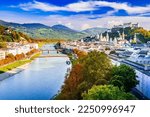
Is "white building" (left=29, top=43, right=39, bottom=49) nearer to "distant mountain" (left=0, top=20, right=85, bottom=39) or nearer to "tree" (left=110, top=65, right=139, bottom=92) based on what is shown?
"distant mountain" (left=0, top=20, right=85, bottom=39)

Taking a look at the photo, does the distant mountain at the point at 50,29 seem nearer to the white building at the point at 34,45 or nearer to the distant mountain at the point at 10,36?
the distant mountain at the point at 10,36

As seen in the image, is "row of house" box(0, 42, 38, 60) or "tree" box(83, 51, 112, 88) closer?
"tree" box(83, 51, 112, 88)

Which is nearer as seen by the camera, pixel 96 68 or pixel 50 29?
pixel 96 68

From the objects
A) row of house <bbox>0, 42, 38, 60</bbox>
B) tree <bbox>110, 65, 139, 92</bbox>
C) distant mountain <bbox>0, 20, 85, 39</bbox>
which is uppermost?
distant mountain <bbox>0, 20, 85, 39</bbox>

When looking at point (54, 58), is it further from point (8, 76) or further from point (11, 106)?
point (11, 106)

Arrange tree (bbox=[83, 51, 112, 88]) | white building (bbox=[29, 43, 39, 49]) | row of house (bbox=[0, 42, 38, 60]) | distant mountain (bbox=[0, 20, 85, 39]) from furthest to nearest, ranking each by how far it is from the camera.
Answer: white building (bbox=[29, 43, 39, 49]) < row of house (bbox=[0, 42, 38, 60]) < distant mountain (bbox=[0, 20, 85, 39]) < tree (bbox=[83, 51, 112, 88])

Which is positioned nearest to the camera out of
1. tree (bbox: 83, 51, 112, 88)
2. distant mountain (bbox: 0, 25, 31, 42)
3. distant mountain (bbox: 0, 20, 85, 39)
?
tree (bbox: 83, 51, 112, 88)

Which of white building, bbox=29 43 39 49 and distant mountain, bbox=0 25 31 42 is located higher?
distant mountain, bbox=0 25 31 42

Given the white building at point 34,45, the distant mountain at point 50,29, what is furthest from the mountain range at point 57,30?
the white building at point 34,45

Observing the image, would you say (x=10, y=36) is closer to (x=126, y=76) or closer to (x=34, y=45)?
(x=34, y=45)

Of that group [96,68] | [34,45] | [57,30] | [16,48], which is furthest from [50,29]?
[34,45]

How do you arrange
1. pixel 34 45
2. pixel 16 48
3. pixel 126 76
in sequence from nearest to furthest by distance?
pixel 126 76
pixel 16 48
pixel 34 45

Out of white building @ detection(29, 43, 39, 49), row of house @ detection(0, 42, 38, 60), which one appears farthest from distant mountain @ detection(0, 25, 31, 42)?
white building @ detection(29, 43, 39, 49)
